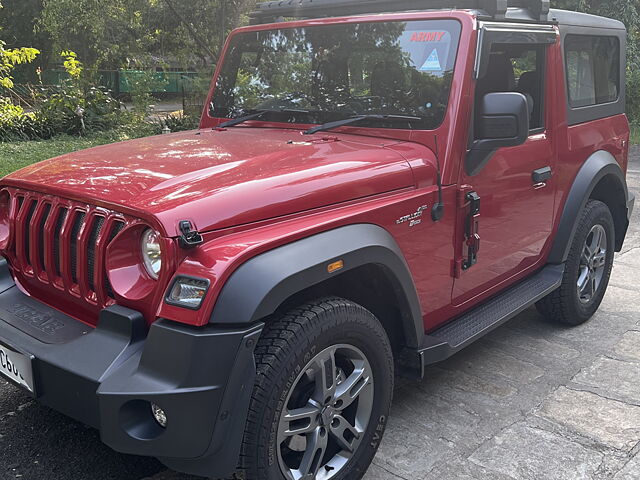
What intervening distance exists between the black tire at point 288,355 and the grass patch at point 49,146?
6955 mm

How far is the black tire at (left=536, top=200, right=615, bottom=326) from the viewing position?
4.27 metres

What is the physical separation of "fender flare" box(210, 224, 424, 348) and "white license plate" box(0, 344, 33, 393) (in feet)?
2.58

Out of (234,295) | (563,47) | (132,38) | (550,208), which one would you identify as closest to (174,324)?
(234,295)

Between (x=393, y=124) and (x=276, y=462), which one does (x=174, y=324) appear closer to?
(x=276, y=462)

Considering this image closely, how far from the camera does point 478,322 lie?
3441 mm

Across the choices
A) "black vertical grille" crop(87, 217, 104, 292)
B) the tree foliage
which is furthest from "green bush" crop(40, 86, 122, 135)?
"black vertical grille" crop(87, 217, 104, 292)

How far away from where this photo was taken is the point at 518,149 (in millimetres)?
3537

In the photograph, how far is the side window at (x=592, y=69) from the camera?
4.09m

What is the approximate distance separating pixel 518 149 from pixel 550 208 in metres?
0.62

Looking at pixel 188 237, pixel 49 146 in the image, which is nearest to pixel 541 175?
pixel 188 237

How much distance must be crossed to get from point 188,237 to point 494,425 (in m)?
1.96

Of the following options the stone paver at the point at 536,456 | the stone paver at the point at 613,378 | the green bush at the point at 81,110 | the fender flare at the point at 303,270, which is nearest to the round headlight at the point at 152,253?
the fender flare at the point at 303,270

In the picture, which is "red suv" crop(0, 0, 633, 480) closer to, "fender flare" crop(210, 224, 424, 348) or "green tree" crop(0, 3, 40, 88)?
"fender flare" crop(210, 224, 424, 348)

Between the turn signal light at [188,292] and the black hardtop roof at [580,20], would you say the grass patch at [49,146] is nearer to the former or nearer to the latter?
the black hardtop roof at [580,20]
